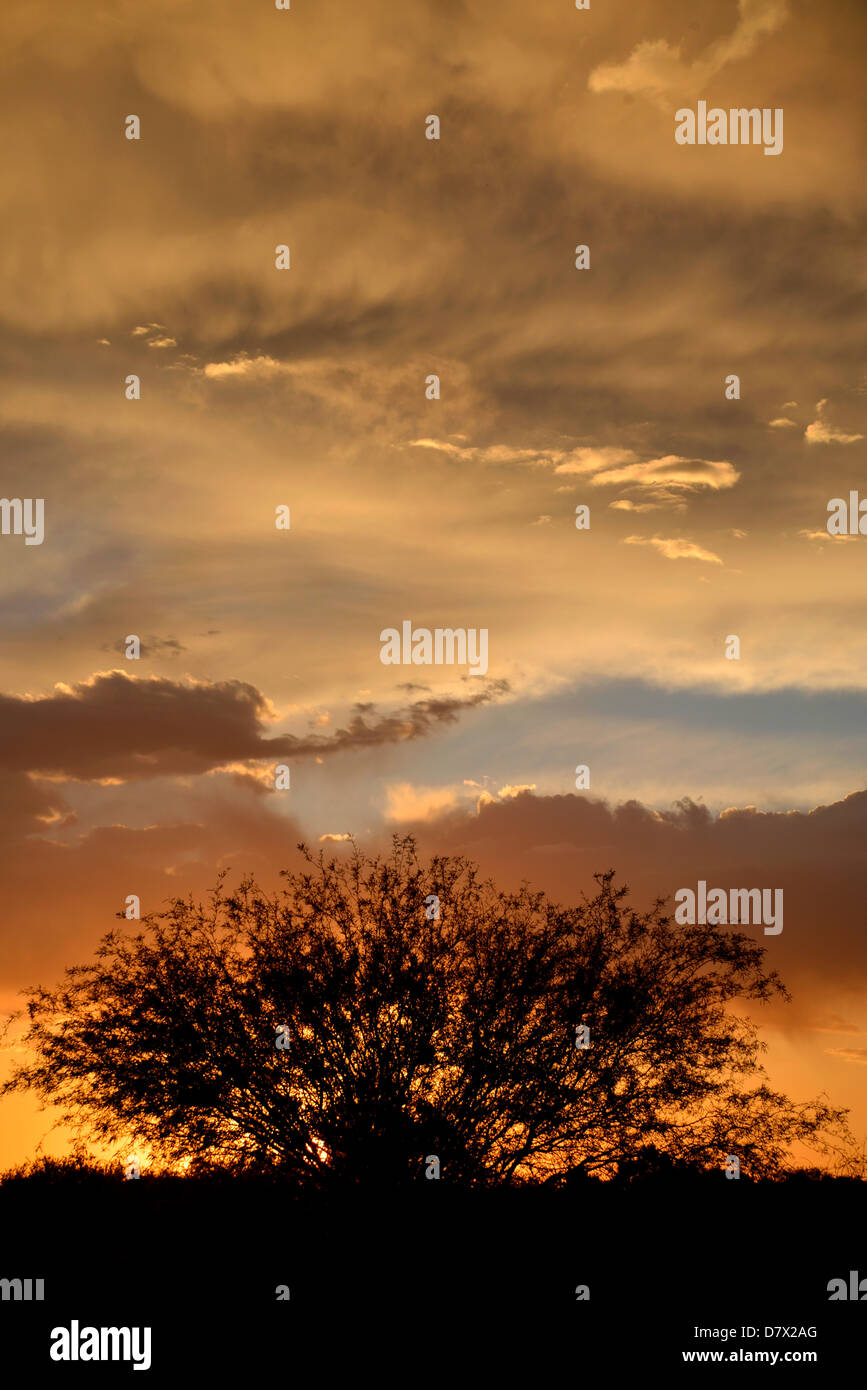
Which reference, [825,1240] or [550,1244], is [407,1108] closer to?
[550,1244]

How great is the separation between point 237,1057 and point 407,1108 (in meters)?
3.56

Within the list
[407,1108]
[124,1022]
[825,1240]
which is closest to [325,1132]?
[407,1108]

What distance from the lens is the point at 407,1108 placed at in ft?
58.2

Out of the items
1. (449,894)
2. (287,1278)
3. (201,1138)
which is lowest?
(287,1278)

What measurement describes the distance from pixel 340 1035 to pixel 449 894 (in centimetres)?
363

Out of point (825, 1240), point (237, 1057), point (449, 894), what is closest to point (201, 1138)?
point (237, 1057)
